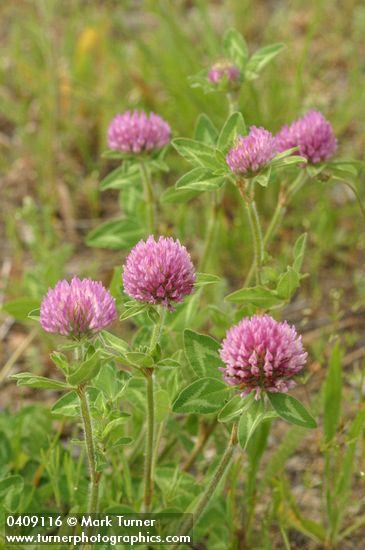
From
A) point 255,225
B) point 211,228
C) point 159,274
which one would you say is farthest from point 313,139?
point 159,274

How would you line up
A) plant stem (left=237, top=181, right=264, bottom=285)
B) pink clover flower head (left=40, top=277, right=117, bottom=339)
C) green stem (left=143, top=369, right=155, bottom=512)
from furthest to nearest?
plant stem (left=237, top=181, right=264, bottom=285) → green stem (left=143, top=369, right=155, bottom=512) → pink clover flower head (left=40, top=277, right=117, bottom=339)

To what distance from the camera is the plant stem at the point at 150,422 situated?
147 cm

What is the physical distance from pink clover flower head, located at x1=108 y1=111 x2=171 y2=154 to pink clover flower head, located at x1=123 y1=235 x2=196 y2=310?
60 centimetres

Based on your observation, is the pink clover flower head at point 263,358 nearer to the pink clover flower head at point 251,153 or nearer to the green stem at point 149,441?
the green stem at point 149,441

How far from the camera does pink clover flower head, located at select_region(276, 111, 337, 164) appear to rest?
1819mm

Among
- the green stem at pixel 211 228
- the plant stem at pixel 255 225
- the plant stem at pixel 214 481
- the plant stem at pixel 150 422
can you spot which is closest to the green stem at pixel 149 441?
the plant stem at pixel 150 422

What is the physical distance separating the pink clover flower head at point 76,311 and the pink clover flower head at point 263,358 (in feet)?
0.79

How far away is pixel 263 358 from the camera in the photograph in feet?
4.59

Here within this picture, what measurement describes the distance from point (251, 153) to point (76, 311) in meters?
0.49

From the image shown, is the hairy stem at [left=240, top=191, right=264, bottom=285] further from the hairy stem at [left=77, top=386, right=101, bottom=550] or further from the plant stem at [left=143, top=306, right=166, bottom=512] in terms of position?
the hairy stem at [left=77, top=386, right=101, bottom=550]

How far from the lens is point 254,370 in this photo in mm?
1392

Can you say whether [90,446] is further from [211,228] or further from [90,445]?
[211,228]

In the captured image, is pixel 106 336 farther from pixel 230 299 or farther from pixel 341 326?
pixel 341 326

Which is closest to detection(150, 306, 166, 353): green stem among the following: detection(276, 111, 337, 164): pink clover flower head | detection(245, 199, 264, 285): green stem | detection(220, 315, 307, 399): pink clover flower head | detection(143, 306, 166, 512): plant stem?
detection(143, 306, 166, 512): plant stem
